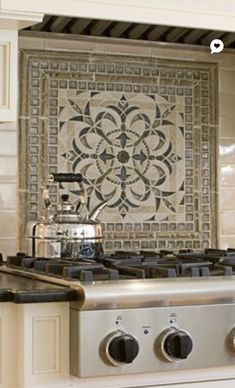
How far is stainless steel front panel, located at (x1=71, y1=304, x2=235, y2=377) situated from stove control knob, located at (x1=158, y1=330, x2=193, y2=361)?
0.01m

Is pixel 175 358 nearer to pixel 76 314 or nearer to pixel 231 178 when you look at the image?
pixel 76 314

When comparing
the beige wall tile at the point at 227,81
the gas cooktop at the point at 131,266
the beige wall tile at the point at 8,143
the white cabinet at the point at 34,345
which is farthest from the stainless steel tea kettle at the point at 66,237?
the beige wall tile at the point at 227,81

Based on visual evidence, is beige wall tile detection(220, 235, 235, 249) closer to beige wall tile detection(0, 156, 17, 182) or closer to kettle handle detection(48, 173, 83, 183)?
kettle handle detection(48, 173, 83, 183)

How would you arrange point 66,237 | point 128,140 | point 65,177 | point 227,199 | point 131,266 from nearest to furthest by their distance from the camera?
1. point 131,266
2. point 66,237
3. point 65,177
4. point 128,140
5. point 227,199

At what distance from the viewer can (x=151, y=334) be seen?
1715 mm

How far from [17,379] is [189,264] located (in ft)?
1.70

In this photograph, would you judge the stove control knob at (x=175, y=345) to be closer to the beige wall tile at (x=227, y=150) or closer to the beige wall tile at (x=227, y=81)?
the beige wall tile at (x=227, y=150)

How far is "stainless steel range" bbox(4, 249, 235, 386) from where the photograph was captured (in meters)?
Result: 1.66

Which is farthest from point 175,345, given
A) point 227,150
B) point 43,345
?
point 227,150

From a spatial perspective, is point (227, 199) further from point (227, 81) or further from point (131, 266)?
point (131, 266)

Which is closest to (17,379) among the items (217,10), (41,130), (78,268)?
(78,268)

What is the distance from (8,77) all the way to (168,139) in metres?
0.64

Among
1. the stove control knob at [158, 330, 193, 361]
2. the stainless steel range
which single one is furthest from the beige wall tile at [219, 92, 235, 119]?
the stove control knob at [158, 330, 193, 361]

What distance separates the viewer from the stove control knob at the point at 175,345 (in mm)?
1702
